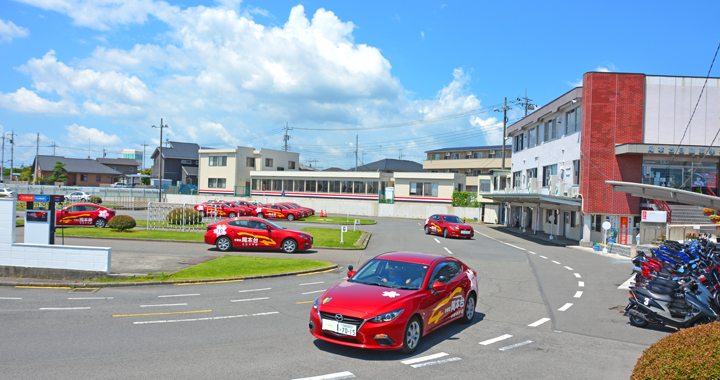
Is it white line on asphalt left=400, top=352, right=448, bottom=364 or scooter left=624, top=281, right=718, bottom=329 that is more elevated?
scooter left=624, top=281, right=718, bottom=329

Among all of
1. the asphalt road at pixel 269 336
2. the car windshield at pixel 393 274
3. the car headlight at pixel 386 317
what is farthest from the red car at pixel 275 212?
the car headlight at pixel 386 317

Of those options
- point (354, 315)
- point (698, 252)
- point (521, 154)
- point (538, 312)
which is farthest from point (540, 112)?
point (354, 315)

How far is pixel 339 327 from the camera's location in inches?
266

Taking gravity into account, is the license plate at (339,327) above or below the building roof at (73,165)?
below

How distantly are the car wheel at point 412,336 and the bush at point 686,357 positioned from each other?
10.1 ft

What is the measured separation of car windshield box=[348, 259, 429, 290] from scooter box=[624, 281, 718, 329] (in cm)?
465

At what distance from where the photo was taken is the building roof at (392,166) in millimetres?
87938

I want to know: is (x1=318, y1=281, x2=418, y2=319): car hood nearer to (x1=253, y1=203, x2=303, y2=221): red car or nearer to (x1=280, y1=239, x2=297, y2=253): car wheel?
(x1=280, y1=239, x2=297, y2=253): car wheel

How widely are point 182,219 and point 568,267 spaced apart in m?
20.4

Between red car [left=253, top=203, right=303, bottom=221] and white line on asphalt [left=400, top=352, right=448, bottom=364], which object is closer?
white line on asphalt [left=400, top=352, right=448, bottom=364]

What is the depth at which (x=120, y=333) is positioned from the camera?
26.1 feet

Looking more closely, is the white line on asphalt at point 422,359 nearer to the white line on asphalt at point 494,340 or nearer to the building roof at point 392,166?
the white line on asphalt at point 494,340

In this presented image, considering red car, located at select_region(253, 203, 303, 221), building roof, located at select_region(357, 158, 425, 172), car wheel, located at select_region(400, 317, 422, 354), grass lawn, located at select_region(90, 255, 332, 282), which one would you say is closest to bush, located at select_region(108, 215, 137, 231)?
grass lawn, located at select_region(90, 255, 332, 282)

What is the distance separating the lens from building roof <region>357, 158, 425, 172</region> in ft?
289
